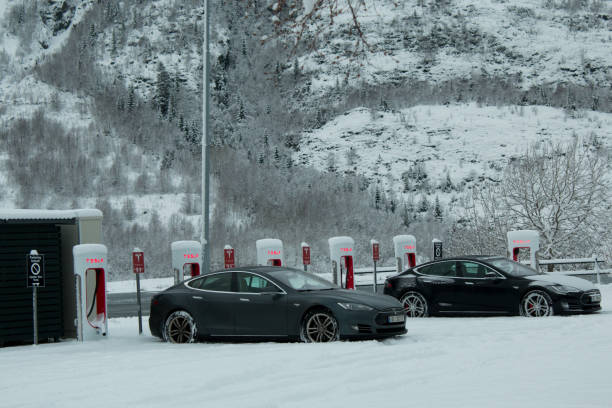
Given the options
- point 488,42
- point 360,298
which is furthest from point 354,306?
point 488,42

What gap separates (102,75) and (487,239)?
121593mm

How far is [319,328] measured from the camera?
13.3 meters

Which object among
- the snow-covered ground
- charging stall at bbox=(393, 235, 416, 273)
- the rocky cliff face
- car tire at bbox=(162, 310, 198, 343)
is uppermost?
the rocky cliff face

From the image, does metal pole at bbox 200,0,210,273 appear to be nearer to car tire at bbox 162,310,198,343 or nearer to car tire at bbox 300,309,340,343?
car tire at bbox 162,310,198,343

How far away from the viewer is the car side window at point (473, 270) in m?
17.4

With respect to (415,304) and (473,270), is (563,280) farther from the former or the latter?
(415,304)

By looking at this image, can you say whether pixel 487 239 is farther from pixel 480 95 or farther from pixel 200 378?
pixel 480 95

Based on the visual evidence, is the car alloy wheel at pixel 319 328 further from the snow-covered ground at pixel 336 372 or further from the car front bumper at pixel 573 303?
the car front bumper at pixel 573 303

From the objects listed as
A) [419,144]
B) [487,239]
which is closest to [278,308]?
[487,239]

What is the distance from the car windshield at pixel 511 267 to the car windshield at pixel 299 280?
471 centimetres

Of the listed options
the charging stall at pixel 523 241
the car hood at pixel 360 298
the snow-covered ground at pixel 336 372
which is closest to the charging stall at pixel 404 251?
the charging stall at pixel 523 241

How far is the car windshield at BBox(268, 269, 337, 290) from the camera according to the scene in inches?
553

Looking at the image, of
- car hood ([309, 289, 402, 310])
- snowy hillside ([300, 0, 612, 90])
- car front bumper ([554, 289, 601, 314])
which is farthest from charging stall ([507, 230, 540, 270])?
snowy hillside ([300, 0, 612, 90])

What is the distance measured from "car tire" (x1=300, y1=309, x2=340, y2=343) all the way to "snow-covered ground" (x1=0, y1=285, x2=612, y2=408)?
470 mm
